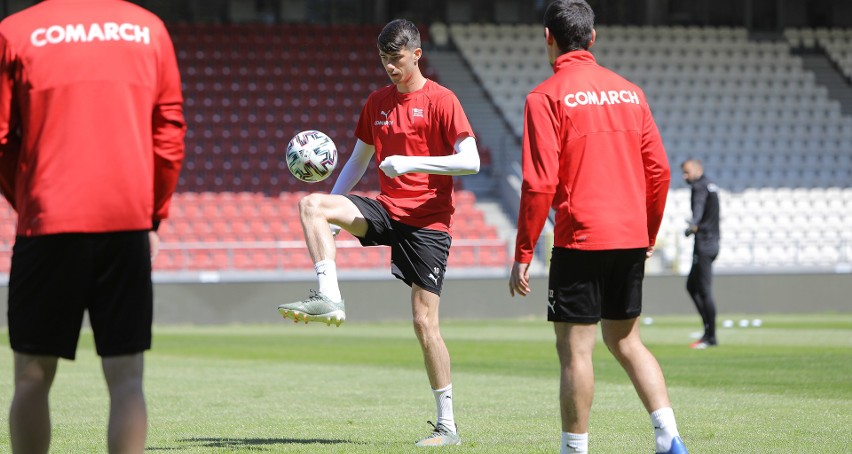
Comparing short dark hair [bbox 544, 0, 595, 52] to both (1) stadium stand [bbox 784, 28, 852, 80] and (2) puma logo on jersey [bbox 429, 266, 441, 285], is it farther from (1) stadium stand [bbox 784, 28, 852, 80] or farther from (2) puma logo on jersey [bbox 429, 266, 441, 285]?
(1) stadium stand [bbox 784, 28, 852, 80]

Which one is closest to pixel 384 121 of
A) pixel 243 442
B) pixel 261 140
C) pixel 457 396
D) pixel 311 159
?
pixel 311 159

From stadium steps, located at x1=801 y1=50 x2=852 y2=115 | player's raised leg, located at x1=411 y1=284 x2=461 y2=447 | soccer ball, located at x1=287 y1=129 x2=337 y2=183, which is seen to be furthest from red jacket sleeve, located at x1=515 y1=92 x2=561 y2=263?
stadium steps, located at x1=801 y1=50 x2=852 y2=115

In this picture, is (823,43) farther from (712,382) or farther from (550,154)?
(550,154)

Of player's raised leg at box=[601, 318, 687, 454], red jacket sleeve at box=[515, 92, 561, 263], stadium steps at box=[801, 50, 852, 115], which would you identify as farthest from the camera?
stadium steps at box=[801, 50, 852, 115]

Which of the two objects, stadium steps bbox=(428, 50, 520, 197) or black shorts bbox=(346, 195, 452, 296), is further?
stadium steps bbox=(428, 50, 520, 197)

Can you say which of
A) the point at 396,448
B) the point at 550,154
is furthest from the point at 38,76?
the point at 396,448

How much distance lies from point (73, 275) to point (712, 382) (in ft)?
24.8

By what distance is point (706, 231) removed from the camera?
15.4m

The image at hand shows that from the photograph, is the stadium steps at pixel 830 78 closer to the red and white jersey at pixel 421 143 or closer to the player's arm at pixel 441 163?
the red and white jersey at pixel 421 143

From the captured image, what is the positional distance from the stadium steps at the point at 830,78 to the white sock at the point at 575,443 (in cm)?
2842

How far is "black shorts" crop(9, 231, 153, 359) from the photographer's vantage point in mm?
4535

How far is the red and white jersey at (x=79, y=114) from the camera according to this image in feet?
14.8

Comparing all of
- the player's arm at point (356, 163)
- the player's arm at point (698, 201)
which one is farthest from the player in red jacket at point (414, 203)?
the player's arm at point (698, 201)

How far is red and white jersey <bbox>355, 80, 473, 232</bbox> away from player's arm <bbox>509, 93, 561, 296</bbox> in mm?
1906
